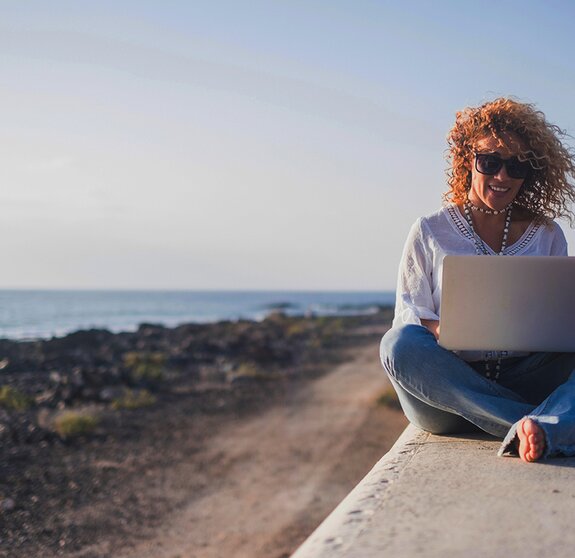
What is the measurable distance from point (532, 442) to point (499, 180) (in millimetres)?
1172

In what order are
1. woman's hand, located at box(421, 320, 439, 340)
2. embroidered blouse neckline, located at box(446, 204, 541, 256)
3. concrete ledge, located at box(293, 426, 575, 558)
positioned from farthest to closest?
1. embroidered blouse neckline, located at box(446, 204, 541, 256)
2. woman's hand, located at box(421, 320, 439, 340)
3. concrete ledge, located at box(293, 426, 575, 558)

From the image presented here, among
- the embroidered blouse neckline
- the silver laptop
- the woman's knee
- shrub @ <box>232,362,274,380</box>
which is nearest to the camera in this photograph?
the silver laptop

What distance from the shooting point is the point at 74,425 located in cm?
948

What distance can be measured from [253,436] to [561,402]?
23.7ft

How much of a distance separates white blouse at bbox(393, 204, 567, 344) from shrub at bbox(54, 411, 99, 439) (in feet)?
21.7

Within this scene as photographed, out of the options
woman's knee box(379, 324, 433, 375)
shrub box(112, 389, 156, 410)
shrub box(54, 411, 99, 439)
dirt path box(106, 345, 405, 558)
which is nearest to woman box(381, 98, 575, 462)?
woman's knee box(379, 324, 433, 375)

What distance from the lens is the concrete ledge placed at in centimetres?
200

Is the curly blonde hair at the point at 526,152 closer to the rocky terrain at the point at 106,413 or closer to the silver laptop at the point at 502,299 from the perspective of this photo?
the silver laptop at the point at 502,299

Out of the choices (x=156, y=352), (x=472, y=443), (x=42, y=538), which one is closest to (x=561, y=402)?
(x=472, y=443)

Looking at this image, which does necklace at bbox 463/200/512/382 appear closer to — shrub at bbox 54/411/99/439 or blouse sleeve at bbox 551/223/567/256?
blouse sleeve at bbox 551/223/567/256

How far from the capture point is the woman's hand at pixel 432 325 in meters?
3.36

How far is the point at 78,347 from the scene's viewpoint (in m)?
19.6

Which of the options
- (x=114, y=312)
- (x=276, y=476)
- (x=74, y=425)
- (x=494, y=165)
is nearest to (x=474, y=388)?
(x=494, y=165)

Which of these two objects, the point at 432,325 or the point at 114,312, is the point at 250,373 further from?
the point at 114,312
